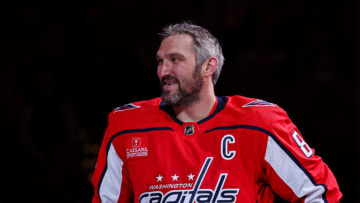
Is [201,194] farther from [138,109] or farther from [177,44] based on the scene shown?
[177,44]

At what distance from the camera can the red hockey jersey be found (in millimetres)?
1839

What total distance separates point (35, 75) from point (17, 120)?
15.3 inches

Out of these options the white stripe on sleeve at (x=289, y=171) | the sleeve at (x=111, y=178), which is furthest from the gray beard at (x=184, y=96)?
the white stripe on sleeve at (x=289, y=171)

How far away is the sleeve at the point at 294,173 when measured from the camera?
1818mm

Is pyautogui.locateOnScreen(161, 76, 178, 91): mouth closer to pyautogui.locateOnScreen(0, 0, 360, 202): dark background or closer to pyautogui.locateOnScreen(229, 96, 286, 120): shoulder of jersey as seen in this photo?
pyautogui.locateOnScreen(229, 96, 286, 120): shoulder of jersey

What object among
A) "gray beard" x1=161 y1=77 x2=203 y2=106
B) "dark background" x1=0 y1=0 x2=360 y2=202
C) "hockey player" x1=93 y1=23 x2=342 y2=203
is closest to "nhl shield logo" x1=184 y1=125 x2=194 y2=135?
"hockey player" x1=93 y1=23 x2=342 y2=203

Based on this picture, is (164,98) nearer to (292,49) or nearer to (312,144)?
(312,144)

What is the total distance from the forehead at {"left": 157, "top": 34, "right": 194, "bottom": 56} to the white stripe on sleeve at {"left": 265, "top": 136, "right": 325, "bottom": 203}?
505 mm

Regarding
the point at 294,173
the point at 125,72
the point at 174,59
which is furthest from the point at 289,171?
the point at 125,72

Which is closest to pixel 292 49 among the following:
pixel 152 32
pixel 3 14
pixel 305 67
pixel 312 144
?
pixel 305 67

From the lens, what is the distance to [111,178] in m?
1.99

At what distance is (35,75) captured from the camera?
12.8ft

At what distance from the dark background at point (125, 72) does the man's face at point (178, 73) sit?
1.78 metres

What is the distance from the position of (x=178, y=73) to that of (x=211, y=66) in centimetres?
19
